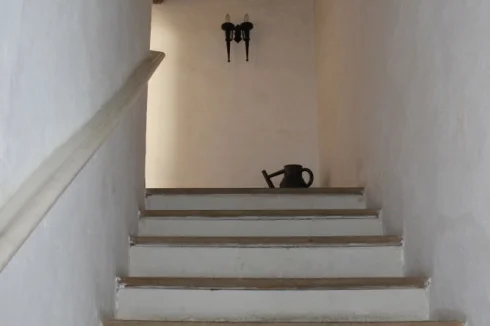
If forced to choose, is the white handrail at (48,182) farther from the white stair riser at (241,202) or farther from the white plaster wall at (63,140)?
the white stair riser at (241,202)

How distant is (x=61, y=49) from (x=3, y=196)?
0.44 m

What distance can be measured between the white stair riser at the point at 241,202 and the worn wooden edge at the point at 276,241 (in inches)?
16.4

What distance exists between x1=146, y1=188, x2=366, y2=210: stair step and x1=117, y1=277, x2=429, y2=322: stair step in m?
0.70

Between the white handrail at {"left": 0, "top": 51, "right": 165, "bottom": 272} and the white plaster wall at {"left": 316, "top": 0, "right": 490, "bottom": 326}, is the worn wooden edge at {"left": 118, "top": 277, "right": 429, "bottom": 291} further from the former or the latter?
the white handrail at {"left": 0, "top": 51, "right": 165, "bottom": 272}

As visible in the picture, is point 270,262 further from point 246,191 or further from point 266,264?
point 246,191

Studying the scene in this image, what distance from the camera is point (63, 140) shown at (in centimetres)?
125

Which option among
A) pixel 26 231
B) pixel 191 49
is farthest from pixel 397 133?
pixel 191 49

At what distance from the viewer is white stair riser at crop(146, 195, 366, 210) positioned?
2.52 m

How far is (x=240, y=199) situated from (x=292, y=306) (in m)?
0.79

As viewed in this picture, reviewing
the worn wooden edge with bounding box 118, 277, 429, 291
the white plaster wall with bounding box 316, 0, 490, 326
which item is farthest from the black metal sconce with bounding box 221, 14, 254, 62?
the worn wooden edge with bounding box 118, 277, 429, 291

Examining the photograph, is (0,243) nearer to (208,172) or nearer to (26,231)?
(26,231)

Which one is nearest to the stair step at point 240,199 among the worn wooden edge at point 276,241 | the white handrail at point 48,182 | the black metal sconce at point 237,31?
the worn wooden edge at point 276,241

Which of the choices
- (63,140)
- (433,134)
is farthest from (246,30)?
(63,140)

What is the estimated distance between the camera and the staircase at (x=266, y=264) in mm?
1809
